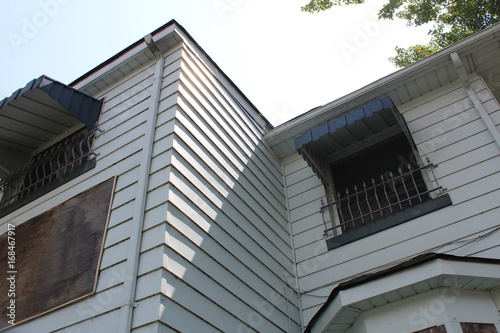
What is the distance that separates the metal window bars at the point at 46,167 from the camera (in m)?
5.49

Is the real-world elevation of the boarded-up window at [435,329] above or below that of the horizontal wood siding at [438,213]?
below

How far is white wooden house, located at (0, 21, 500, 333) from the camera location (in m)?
3.81

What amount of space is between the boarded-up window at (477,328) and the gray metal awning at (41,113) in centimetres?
455

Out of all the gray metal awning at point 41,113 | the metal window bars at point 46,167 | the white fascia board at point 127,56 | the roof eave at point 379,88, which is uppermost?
the white fascia board at point 127,56

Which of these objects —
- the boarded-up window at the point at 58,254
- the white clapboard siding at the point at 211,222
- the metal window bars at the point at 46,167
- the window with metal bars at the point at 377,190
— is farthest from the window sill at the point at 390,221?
the metal window bars at the point at 46,167

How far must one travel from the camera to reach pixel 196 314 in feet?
12.1

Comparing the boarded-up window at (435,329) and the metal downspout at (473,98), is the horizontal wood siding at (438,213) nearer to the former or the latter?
the metal downspout at (473,98)

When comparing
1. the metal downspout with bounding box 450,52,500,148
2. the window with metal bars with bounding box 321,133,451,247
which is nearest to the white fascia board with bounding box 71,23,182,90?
the window with metal bars with bounding box 321,133,451,247

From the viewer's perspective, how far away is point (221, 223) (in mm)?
Answer: 4648

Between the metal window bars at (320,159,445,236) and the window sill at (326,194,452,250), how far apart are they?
0.10 meters

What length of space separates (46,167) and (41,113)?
720mm

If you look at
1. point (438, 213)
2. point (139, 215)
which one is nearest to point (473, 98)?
point (438, 213)

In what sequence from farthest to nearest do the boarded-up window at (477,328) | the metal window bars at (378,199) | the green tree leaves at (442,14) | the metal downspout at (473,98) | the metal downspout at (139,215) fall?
1. the green tree leaves at (442,14)
2. the metal window bars at (378,199)
3. the metal downspout at (473,98)
4. the boarded-up window at (477,328)
5. the metal downspout at (139,215)

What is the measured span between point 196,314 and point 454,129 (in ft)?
12.6
